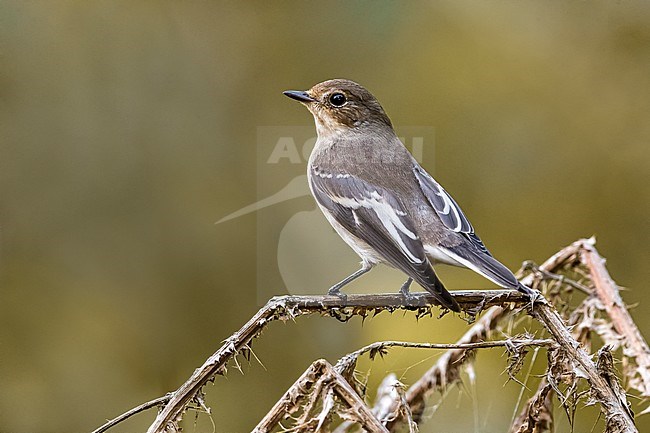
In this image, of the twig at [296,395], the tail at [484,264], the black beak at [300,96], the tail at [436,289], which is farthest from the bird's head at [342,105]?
the twig at [296,395]

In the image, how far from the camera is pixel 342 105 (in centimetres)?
305

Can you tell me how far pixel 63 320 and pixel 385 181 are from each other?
1912 mm

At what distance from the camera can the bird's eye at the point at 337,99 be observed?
3051 millimetres

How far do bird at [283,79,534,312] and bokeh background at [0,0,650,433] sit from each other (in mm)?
852

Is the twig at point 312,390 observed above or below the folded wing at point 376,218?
below

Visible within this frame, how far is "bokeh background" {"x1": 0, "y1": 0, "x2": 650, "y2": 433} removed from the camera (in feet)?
12.4

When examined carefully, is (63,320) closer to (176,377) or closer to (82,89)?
(176,377)

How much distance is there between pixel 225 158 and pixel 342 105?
1222 mm

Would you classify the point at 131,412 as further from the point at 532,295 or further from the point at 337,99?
the point at 337,99

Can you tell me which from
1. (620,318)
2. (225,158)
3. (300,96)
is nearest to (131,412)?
(620,318)

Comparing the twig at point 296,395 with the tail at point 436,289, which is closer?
the twig at point 296,395

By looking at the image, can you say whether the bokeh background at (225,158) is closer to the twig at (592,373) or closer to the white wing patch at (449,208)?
the white wing patch at (449,208)

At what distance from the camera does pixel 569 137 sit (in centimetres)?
415

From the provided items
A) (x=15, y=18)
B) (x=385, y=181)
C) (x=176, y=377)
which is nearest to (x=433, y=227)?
(x=385, y=181)
